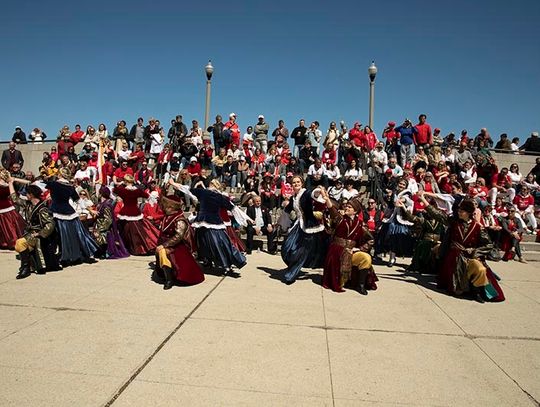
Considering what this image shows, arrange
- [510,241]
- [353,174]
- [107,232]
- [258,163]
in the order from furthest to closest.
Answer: [258,163] → [353,174] → [510,241] → [107,232]

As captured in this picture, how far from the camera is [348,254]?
5902 mm

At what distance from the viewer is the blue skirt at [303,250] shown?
6.33 m

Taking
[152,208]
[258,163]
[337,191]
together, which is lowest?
[152,208]

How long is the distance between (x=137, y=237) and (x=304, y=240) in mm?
4108

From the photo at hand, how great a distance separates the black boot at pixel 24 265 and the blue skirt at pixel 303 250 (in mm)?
4238

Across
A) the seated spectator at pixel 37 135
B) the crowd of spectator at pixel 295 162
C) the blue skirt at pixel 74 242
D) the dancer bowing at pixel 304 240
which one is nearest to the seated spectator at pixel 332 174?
the crowd of spectator at pixel 295 162

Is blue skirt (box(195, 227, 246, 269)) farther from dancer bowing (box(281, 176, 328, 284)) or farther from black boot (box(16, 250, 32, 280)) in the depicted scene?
black boot (box(16, 250, 32, 280))

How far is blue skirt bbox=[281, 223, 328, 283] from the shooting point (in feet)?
20.8

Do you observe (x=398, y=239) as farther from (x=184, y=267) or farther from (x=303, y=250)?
(x=184, y=267)

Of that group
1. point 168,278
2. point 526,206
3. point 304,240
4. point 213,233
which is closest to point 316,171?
point 304,240

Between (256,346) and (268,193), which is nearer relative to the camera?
(256,346)

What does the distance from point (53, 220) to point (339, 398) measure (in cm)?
556

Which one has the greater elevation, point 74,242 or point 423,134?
point 423,134

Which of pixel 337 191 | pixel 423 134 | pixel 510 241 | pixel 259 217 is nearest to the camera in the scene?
pixel 510 241
